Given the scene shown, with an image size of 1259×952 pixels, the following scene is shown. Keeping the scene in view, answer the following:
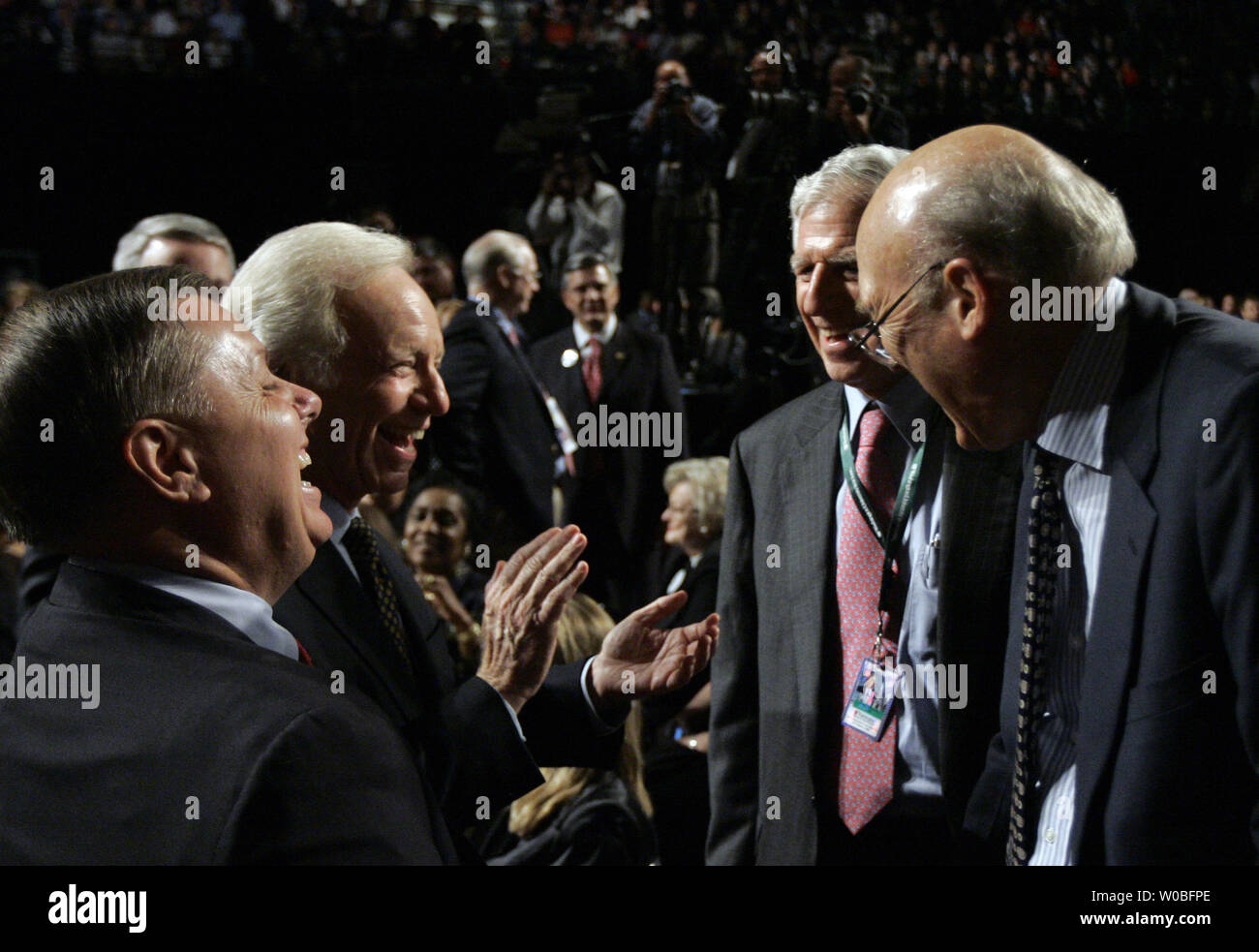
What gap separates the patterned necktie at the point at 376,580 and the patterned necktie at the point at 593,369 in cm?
262

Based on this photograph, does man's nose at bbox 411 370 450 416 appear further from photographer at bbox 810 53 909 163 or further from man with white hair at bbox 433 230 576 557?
man with white hair at bbox 433 230 576 557

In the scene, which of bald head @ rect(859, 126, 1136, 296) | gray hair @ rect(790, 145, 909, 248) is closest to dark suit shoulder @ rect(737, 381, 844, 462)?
gray hair @ rect(790, 145, 909, 248)

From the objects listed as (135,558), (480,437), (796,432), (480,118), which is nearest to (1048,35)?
(480,118)

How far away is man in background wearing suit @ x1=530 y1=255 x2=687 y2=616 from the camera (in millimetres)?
3797

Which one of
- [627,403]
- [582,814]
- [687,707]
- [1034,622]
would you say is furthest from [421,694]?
[627,403]

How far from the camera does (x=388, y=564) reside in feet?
5.74

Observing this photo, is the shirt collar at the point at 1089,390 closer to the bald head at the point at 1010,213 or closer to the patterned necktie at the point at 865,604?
the bald head at the point at 1010,213

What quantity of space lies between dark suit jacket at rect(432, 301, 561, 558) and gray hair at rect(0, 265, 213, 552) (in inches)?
108

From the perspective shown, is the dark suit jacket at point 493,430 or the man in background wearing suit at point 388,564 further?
the dark suit jacket at point 493,430

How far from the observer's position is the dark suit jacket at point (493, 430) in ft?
13.0

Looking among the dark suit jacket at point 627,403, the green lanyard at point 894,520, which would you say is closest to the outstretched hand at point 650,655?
the green lanyard at point 894,520

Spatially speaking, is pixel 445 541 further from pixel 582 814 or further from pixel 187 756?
pixel 187 756

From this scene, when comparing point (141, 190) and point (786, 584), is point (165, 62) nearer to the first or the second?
point (141, 190)

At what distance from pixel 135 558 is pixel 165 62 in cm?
747
